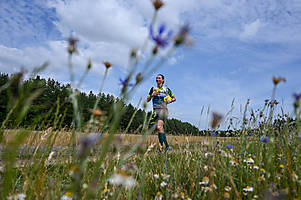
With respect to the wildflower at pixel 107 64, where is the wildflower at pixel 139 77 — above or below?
below

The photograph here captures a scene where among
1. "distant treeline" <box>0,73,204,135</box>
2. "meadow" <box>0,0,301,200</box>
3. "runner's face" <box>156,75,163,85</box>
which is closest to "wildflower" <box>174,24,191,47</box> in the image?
"meadow" <box>0,0,301,200</box>

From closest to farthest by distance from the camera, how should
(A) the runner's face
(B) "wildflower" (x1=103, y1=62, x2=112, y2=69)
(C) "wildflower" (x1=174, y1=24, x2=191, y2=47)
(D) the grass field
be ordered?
(C) "wildflower" (x1=174, y1=24, x2=191, y2=47) < (D) the grass field < (B) "wildflower" (x1=103, y1=62, x2=112, y2=69) < (A) the runner's face

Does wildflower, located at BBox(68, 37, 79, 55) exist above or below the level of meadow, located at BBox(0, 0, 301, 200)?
above

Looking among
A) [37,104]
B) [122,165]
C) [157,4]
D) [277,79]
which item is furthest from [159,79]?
[157,4]

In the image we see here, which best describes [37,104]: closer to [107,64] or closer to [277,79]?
[107,64]

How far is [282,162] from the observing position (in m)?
1.60

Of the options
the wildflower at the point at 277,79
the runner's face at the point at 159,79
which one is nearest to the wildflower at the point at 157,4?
the wildflower at the point at 277,79

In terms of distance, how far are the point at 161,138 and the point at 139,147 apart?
474 centimetres

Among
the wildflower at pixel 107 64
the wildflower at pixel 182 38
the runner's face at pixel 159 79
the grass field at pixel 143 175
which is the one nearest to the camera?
the wildflower at pixel 182 38

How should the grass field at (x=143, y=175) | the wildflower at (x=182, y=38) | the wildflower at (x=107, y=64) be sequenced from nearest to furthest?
the wildflower at (x=182, y=38) → the grass field at (x=143, y=175) → the wildflower at (x=107, y=64)

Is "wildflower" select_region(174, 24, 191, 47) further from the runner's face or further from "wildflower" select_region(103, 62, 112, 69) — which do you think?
the runner's face

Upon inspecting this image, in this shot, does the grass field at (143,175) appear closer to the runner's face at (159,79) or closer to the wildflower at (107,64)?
the wildflower at (107,64)

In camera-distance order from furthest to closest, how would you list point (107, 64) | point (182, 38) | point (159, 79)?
point (159, 79)
point (107, 64)
point (182, 38)

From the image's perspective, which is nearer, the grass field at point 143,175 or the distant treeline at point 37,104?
the distant treeline at point 37,104
